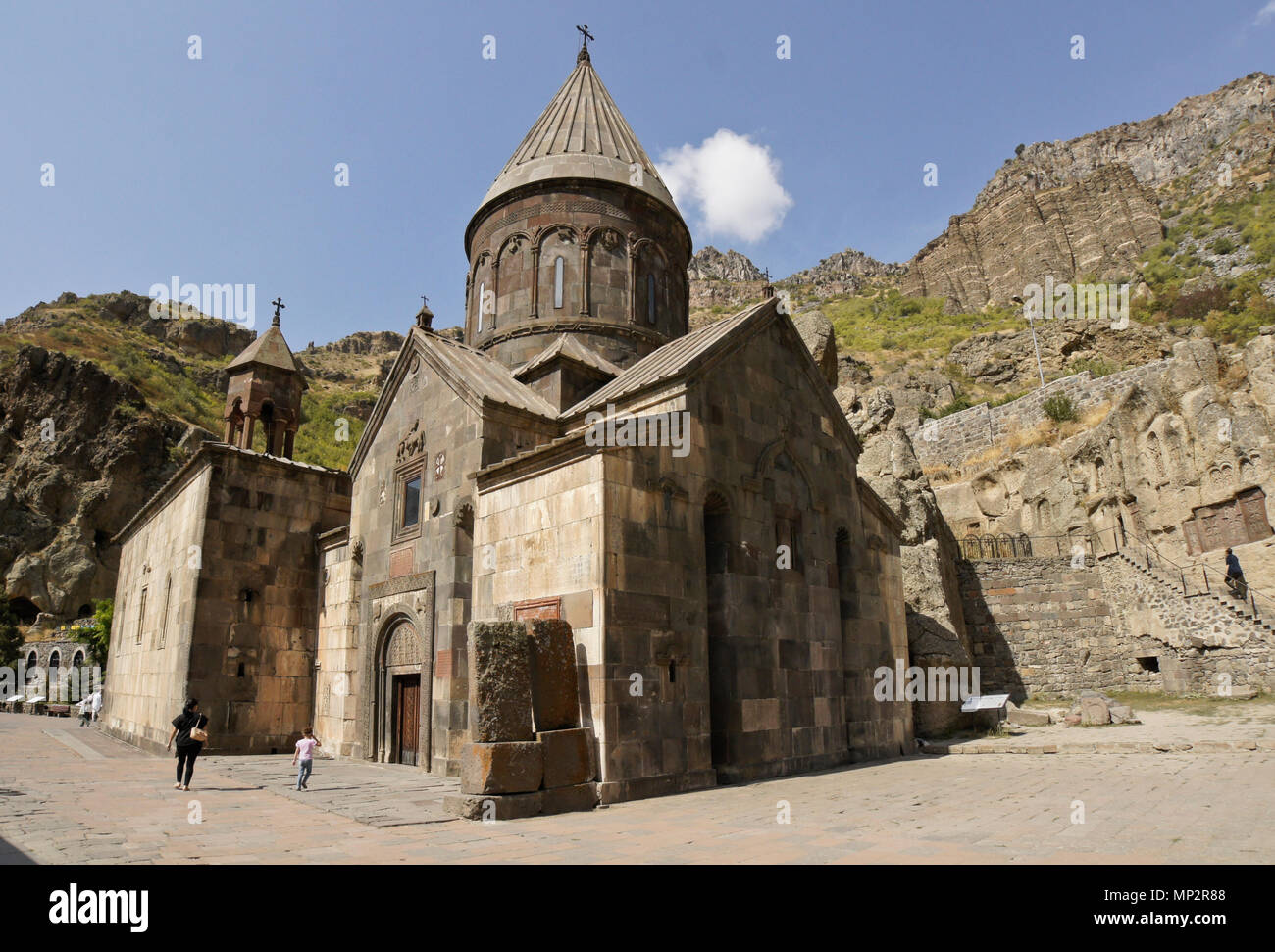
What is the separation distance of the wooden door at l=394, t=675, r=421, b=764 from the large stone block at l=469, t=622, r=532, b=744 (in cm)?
503

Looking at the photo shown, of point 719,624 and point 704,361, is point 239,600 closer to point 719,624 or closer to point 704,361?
point 719,624

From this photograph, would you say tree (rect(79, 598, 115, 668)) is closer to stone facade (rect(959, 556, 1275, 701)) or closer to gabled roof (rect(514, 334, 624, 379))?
gabled roof (rect(514, 334, 624, 379))

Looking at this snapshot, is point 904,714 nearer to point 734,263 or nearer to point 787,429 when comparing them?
point 787,429

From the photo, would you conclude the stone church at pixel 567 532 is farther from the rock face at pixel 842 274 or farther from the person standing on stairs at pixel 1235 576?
the rock face at pixel 842 274

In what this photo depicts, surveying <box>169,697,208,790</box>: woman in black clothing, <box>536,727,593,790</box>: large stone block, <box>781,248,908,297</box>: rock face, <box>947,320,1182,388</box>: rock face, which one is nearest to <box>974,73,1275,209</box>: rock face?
<box>781,248,908,297</box>: rock face

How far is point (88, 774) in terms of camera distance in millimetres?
10930

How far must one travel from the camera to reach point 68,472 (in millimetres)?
37438

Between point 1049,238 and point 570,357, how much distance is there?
6326cm

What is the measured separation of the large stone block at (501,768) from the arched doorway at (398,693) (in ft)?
15.5

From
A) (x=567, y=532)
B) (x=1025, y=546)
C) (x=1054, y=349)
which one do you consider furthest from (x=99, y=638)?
(x=1054, y=349)

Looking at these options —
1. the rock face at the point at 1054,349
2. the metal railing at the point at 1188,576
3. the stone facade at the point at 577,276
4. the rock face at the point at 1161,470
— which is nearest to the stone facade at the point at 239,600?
the stone facade at the point at 577,276
